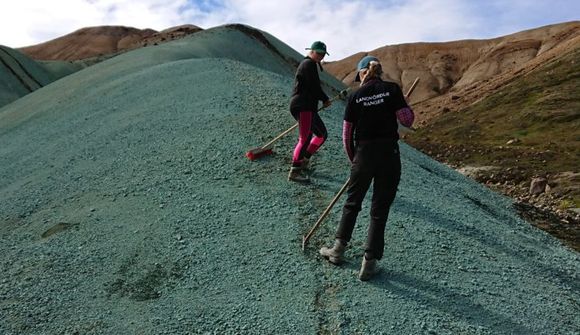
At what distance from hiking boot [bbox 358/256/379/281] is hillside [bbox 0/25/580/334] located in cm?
11

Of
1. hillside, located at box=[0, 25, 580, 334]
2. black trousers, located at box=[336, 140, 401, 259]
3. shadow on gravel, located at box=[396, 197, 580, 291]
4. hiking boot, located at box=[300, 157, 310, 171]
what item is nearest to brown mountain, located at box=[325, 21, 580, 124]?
hillside, located at box=[0, 25, 580, 334]

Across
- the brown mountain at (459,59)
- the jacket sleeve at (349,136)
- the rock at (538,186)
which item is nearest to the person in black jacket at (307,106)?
the jacket sleeve at (349,136)

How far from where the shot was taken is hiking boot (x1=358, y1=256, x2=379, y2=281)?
5.93 meters

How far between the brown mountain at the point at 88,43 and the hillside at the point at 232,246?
8313cm

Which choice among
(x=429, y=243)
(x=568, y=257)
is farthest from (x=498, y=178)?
(x=429, y=243)

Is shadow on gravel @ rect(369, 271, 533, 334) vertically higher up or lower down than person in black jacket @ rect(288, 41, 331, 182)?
lower down

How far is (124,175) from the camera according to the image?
8.88 metres

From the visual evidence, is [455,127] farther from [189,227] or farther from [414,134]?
[189,227]

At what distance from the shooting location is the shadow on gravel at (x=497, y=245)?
7.17 metres

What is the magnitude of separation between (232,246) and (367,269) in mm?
1693

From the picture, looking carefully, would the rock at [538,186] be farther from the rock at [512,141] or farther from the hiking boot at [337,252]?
the hiking boot at [337,252]

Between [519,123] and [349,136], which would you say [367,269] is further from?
[519,123]

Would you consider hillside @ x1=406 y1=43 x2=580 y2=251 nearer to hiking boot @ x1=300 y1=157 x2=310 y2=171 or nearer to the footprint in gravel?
hiking boot @ x1=300 y1=157 x2=310 y2=171

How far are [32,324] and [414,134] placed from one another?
29592mm
